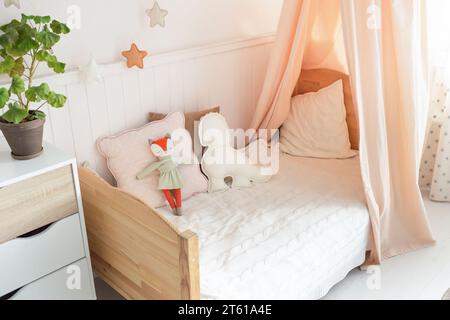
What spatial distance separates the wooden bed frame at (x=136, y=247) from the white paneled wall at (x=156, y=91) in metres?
0.24

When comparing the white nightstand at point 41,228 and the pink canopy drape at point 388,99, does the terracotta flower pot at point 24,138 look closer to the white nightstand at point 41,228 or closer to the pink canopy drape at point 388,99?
the white nightstand at point 41,228

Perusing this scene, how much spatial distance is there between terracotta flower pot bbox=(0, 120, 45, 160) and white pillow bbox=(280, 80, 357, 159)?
149cm

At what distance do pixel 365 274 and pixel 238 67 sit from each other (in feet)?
4.44

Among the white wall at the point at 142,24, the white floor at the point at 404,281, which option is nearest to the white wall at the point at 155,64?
the white wall at the point at 142,24

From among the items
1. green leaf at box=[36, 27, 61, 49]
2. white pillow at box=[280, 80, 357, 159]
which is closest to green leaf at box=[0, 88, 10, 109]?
green leaf at box=[36, 27, 61, 49]

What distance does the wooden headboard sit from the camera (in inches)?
104

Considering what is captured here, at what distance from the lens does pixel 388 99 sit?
7.16ft

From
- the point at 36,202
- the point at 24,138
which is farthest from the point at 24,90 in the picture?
the point at 36,202

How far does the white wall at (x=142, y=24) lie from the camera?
6.39ft

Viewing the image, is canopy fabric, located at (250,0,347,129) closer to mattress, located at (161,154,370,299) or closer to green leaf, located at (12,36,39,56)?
mattress, located at (161,154,370,299)

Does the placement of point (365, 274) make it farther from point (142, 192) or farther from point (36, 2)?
point (36, 2)

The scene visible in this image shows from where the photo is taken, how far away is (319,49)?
2754mm
